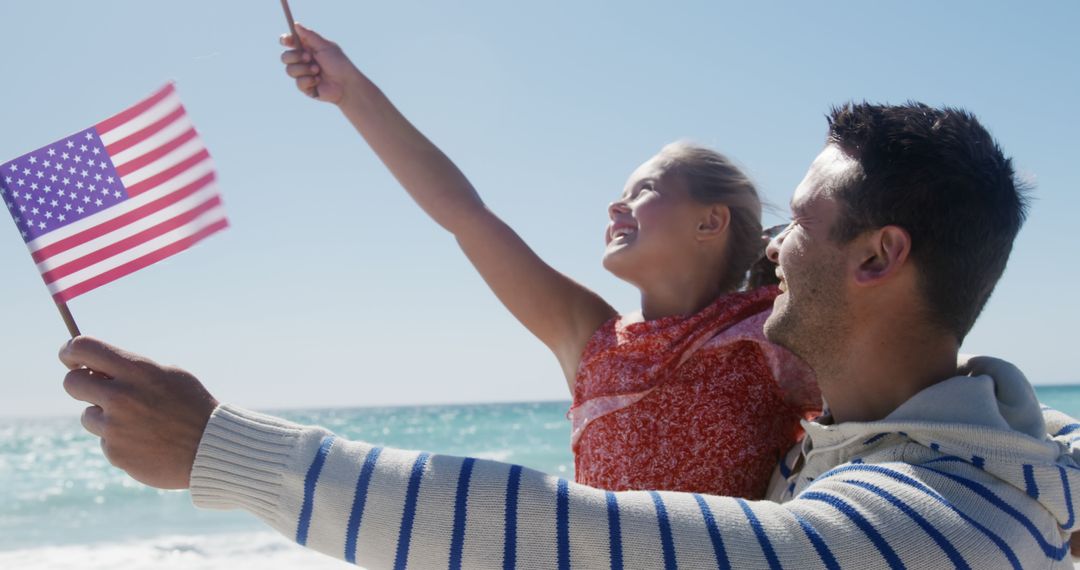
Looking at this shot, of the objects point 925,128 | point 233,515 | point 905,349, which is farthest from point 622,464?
point 233,515

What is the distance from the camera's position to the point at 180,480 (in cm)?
125

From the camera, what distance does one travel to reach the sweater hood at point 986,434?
150cm

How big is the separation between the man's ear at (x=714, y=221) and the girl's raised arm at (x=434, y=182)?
0.47 meters

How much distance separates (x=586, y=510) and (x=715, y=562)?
0.18m

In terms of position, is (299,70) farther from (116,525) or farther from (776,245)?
(116,525)

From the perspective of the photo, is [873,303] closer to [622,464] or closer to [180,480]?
[622,464]

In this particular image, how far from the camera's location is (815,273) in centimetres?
188

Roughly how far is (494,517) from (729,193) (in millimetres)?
1905

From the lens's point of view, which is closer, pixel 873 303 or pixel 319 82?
pixel 873 303

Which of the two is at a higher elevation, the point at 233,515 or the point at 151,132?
the point at 151,132

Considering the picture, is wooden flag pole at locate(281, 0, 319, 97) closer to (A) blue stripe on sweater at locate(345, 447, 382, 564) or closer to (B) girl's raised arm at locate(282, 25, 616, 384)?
(B) girl's raised arm at locate(282, 25, 616, 384)

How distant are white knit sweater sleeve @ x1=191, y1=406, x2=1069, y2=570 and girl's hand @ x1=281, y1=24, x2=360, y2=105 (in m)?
1.59

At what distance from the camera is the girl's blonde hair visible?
2.83 meters

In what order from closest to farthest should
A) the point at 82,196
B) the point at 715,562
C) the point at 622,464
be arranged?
the point at 715,562 → the point at 82,196 → the point at 622,464
